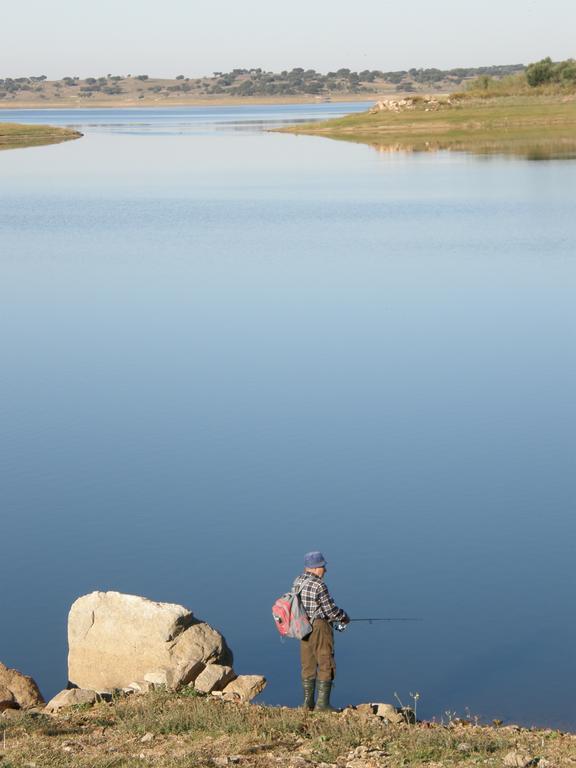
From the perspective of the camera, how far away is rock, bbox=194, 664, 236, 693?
13.2 meters

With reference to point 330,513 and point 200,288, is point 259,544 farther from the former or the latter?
point 200,288

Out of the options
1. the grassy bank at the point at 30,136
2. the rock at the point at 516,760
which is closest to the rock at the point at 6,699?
the rock at the point at 516,760

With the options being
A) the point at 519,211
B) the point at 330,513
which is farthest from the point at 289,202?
the point at 330,513

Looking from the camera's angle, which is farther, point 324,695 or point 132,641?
point 132,641

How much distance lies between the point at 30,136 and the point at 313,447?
116m

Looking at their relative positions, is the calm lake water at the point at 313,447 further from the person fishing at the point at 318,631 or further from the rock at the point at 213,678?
the rock at the point at 213,678

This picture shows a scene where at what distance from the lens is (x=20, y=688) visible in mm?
13172

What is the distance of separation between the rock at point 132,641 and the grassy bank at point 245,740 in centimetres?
93

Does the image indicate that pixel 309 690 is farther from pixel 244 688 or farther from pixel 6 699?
pixel 6 699

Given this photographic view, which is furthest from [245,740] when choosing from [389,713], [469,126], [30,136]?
[30,136]

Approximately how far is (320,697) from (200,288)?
26.0 meters

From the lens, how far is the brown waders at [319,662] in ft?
42.4

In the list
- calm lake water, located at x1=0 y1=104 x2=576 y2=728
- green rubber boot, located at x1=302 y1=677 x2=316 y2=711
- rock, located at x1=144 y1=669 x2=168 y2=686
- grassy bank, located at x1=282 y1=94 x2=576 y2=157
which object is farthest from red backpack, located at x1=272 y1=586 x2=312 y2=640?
grassy bank, located at x1=282 y1=94 x2=576 y2=157

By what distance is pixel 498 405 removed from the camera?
24031mm
